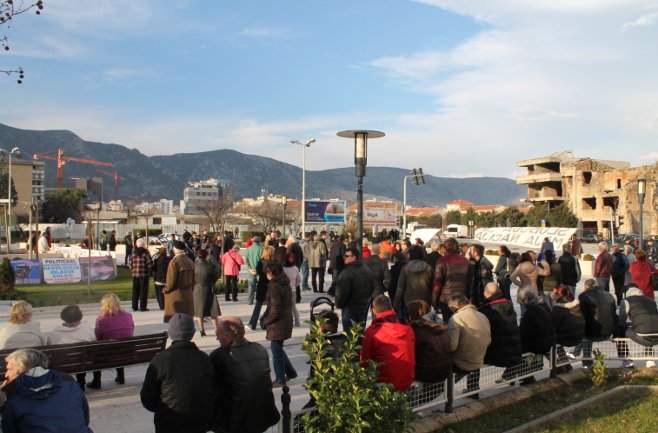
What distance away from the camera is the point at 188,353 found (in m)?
4.86

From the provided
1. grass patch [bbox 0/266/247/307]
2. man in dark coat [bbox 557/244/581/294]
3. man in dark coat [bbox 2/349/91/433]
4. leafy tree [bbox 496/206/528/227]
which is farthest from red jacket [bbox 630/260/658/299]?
leafy tree [bbox 496/206/528/227]

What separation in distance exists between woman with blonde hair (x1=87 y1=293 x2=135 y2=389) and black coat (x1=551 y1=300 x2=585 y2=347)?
18.6 feet

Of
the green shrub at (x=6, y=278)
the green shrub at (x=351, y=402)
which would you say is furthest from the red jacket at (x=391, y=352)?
the green shrub at (x=6, y=278)

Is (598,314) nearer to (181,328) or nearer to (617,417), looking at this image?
(617,417)

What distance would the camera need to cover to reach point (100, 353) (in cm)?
730

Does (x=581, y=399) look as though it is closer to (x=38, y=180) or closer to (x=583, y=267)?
(x=583, y=267)

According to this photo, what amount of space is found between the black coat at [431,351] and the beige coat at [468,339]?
0.31m

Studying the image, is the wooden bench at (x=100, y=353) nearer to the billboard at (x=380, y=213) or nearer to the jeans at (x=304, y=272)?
the jeans at (x=304, y=272)

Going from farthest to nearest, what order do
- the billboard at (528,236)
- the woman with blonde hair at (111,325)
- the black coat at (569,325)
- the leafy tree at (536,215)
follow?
the leafy tree at (536,215)
the billboard at (528,236)
the black coat at (569,325)
the woman with blonde hair at (111,325)

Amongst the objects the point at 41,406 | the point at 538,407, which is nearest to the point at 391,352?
the point at 538,407

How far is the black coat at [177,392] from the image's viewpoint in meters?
4.75

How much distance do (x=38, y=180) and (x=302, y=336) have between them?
15060 centimetres

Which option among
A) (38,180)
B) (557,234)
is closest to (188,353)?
(557,234)

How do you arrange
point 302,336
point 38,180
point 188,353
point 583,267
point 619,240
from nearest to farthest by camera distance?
point 188,353, point 302,336, point 583,267, point 619,240, point 38,180
